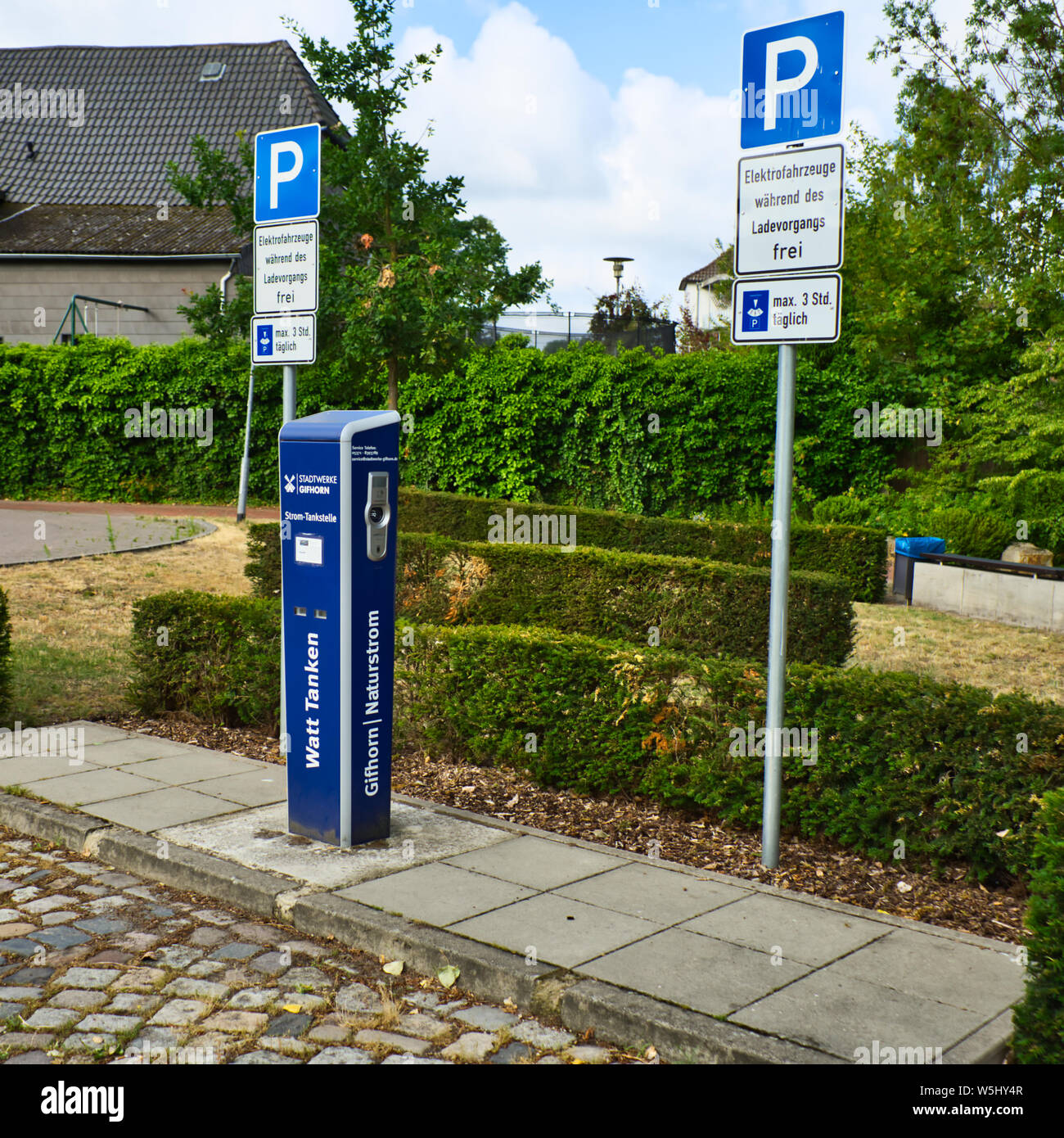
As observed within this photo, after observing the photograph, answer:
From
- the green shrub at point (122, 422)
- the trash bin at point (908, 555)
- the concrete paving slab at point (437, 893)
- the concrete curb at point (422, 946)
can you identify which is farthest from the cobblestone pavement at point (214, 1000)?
the green shrub at point (122, 422)

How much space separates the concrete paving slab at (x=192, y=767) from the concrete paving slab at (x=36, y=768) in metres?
0.27

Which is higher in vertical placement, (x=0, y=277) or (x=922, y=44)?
(x=922, y=44)

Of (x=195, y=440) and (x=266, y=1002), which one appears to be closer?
(x=266, y=1002)

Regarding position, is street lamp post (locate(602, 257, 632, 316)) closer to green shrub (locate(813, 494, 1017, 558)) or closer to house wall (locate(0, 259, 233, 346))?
house wall (locate(0, 259, 233, 346))

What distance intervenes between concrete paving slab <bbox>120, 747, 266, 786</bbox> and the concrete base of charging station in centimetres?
28

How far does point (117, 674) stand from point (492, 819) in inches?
164

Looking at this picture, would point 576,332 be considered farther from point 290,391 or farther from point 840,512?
point 290,391

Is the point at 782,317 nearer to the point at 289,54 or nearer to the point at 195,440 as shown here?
the point at 195,440

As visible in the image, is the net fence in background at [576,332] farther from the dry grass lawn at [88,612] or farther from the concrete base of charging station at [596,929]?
the concrete base of charging station at [596,929]

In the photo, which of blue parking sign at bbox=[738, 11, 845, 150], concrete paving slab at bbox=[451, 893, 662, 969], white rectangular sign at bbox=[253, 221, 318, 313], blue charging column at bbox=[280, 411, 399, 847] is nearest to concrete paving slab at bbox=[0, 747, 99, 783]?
blue charging column at bbox=[280, 411, 399, 847]

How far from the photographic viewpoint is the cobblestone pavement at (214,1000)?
3344mm

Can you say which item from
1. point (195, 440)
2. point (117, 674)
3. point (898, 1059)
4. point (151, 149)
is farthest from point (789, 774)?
point (151, 149)

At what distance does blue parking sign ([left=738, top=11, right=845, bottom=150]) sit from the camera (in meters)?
4.34
